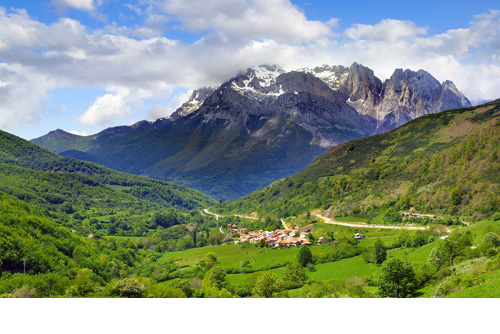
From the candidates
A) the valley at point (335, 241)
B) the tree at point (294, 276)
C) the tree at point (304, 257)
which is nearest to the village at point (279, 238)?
the valley at point (335, 241)

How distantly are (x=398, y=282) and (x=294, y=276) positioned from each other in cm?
2926

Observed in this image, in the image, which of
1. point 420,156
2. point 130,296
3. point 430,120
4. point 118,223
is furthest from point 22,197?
point 430,120

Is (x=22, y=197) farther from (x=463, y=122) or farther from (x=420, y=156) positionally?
(x=463, y=122)

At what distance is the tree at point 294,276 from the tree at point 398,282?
924 inches

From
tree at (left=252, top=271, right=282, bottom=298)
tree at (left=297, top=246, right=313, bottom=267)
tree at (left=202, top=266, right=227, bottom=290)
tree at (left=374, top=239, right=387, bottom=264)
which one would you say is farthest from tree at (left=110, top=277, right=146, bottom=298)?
tree at (left=374, top=239, right=387, bottom=264)

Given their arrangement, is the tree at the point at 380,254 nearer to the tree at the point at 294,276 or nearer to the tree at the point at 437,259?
the tree at the point at 294,276

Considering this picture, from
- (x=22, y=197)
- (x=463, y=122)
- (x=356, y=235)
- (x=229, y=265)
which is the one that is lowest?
(x=229, y=265)

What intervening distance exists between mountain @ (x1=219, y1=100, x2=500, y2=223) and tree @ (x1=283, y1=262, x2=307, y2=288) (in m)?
49.3

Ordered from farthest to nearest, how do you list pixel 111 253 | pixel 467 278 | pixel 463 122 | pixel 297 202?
1. pixel 297 202
2. pixel 463 122
3. pixel 111 253
4. pixel 467 278

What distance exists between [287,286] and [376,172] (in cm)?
10249

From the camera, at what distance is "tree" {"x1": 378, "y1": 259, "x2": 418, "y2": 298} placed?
55.1 m

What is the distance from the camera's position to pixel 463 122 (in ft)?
563

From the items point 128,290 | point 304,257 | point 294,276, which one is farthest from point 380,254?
point 128,290

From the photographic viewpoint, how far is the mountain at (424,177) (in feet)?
366
